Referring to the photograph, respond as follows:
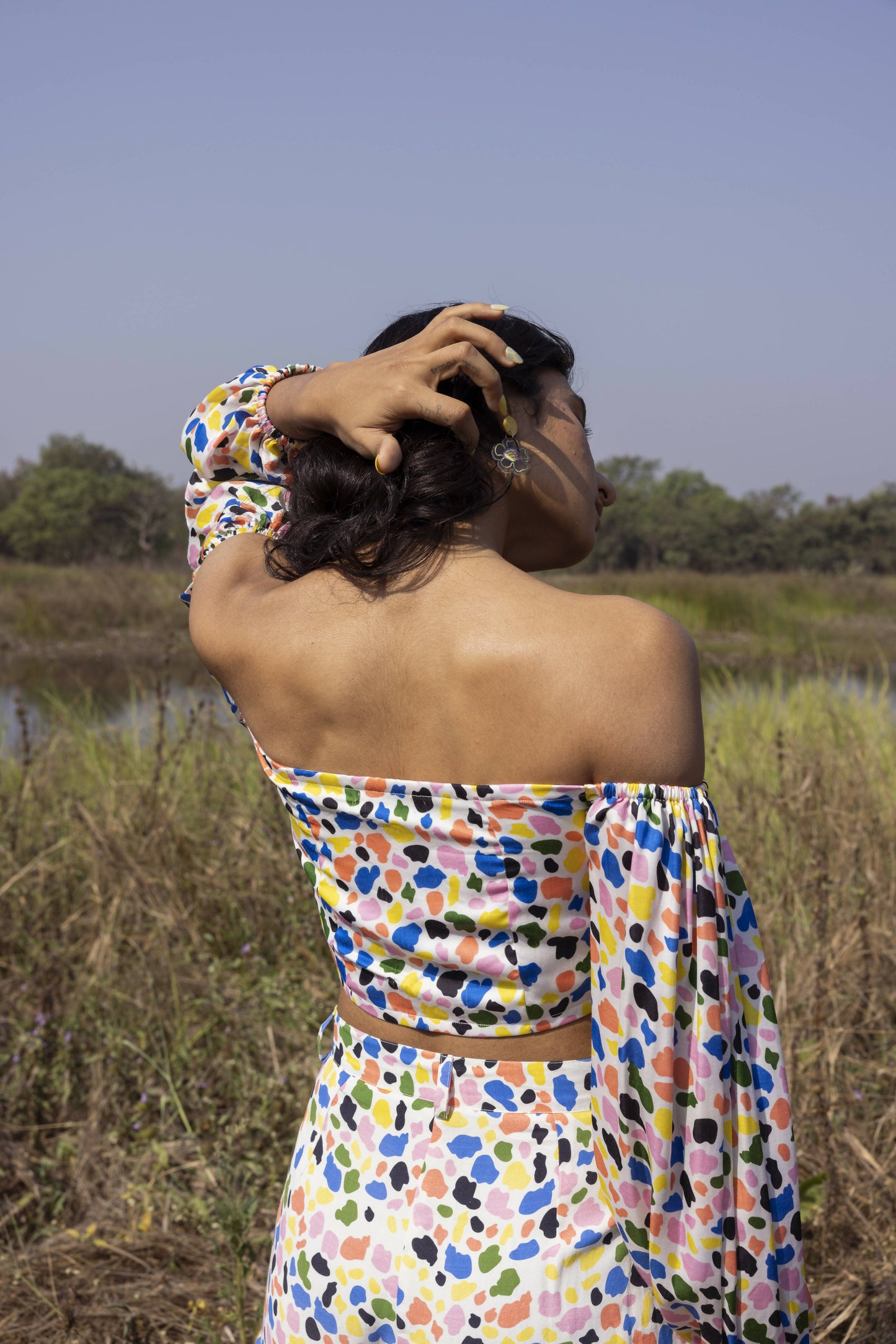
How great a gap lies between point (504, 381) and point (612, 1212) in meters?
0.81

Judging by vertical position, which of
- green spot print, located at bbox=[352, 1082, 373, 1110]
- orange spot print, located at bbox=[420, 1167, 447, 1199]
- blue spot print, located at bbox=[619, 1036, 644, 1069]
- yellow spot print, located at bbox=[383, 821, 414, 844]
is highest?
yellow spot print, located at bbox=[383, 821, 414, 844]

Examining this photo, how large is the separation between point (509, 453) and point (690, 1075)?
594 millimetres

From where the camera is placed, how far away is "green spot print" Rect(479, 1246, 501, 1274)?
890mm

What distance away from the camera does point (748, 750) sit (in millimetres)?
4715

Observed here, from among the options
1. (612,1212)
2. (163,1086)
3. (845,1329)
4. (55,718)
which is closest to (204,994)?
(163,1086)

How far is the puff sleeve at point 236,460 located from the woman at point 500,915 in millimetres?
259

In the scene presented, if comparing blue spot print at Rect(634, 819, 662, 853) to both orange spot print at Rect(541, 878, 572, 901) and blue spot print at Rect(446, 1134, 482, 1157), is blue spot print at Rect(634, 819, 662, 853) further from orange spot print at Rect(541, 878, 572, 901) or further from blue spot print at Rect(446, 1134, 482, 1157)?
blue spot print at Rect(446, 1134, 482, 1157)

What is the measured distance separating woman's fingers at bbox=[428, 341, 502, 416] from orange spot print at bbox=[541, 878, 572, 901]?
1.45 ft

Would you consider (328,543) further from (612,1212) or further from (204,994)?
(204,994)

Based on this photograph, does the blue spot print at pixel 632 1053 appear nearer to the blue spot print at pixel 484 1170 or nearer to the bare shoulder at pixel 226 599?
the blue spot print at pixel 484 1170

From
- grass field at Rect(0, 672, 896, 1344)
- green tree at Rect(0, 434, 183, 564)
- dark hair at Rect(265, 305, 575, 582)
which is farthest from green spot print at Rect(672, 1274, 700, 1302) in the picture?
green tree at Rect(0, 434, 183, 564)

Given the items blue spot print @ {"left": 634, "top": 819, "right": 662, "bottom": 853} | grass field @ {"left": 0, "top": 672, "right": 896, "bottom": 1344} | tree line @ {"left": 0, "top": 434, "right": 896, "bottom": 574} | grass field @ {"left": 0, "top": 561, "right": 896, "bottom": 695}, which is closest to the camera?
blue spot print @ {"left": 634, "top": 819, "right": 662, "bottom": 853}

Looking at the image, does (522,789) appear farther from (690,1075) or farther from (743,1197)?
(743,1197)

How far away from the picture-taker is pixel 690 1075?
2.80 feet
